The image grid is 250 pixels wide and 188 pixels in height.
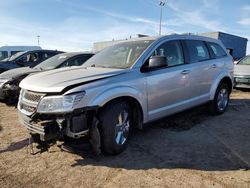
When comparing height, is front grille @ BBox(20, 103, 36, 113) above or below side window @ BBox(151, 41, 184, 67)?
below

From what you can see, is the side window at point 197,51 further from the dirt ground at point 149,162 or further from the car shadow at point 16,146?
the car shadow at point 16,146

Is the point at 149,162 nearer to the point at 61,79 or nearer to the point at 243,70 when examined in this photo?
the point at 61,79

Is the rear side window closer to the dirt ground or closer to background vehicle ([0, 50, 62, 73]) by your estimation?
the dirt ground

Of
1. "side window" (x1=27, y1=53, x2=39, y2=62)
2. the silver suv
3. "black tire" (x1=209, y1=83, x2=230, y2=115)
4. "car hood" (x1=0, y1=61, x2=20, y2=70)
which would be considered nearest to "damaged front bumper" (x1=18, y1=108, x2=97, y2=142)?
the silver suv

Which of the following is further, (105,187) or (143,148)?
(143,148)

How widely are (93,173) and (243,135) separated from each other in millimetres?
3079

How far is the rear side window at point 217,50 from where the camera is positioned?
6680 millimetres

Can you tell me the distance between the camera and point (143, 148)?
4633mm

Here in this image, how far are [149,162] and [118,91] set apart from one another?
1.11 m

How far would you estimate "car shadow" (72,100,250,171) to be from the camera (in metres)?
4.01

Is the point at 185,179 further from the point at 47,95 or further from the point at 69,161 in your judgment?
the point at 47,95

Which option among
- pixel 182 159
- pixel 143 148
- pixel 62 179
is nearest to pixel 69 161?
pixel 62 179

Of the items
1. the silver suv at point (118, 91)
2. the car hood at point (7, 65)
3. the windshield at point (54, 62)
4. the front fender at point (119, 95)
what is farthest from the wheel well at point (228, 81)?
the car hood at point (7, 65)

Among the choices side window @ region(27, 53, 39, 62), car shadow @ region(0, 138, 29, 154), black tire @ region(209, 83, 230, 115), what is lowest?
car shadow @ region(0, 138, 29, 154)
